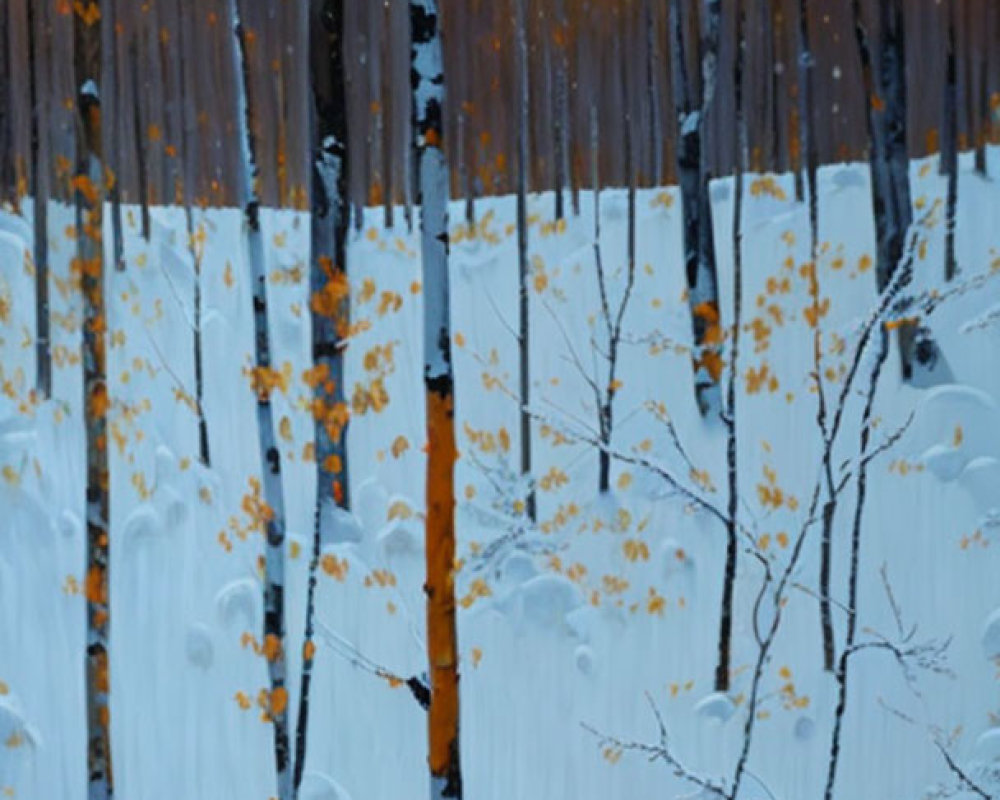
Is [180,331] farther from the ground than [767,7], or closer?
closer

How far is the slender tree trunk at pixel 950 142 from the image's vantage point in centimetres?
282

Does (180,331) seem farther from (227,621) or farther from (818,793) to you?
(818,793)

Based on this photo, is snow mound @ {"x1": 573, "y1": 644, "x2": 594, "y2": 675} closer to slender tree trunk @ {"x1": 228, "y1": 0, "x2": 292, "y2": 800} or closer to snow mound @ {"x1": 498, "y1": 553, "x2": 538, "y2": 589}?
snow mound @ {"x1": 498, "y1": 553, "x2": 538, "y2": 589}

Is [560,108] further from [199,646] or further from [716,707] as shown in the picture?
[199,646]

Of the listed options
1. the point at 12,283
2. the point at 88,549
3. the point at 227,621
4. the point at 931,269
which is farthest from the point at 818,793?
the point at 12,283

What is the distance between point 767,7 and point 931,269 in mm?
834

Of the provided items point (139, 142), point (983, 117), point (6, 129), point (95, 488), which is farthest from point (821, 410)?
point (6, 129)

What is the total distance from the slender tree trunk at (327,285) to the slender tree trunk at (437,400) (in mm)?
467

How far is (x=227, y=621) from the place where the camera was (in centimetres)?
296

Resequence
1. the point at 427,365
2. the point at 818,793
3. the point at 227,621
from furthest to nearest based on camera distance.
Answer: the point at 227,621
the point at 818,793
the point at 427,365

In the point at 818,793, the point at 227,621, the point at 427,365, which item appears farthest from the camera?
the point at 227,621

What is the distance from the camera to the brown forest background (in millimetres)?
3043

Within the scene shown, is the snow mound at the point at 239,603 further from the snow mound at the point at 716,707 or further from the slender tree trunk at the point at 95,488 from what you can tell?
the snow mound at the point at 716,707

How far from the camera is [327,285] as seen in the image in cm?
306
